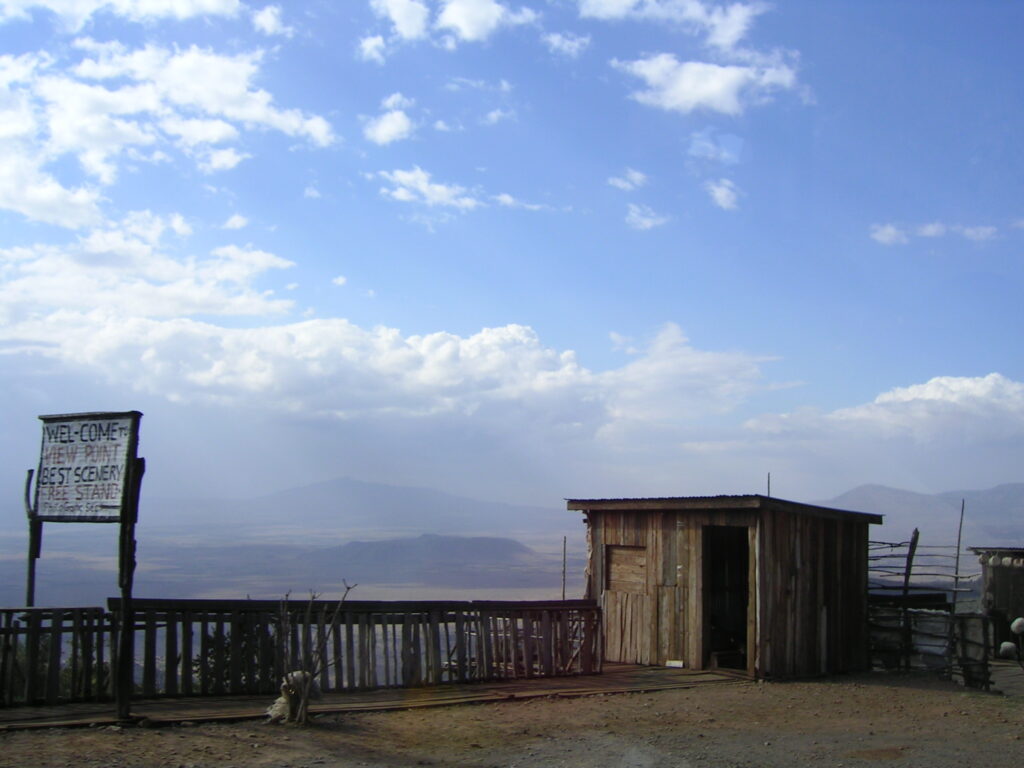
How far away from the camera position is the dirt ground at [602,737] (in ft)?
32.5

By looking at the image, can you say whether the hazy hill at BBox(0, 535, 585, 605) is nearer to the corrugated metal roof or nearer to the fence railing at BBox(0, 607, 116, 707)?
the corrugated metal roof

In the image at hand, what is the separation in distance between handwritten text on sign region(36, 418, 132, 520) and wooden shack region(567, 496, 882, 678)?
32.6 ft

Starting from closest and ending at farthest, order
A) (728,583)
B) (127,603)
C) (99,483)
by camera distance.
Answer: (127,603) < (99,483) < (728,583)

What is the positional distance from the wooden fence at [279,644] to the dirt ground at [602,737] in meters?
1.60

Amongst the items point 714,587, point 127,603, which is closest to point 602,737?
point 127,603

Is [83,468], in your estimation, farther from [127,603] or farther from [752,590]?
[752,590]

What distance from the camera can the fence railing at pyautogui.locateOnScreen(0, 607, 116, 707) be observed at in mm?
11680

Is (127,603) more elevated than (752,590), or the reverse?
(127,603)

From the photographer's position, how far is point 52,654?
11852 millimetres

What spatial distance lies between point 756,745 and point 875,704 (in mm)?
4458

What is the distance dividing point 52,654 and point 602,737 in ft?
21.3

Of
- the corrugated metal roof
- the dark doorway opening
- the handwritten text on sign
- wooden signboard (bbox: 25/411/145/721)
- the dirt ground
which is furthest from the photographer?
the dark doorway opening

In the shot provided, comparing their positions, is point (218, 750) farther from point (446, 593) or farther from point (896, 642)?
point (446, 593)

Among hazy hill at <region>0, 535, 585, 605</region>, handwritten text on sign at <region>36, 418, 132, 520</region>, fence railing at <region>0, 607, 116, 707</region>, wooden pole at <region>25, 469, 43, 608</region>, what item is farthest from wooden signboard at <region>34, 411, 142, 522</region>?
hazy hill at <region>0, 535, 585, 605</region>
